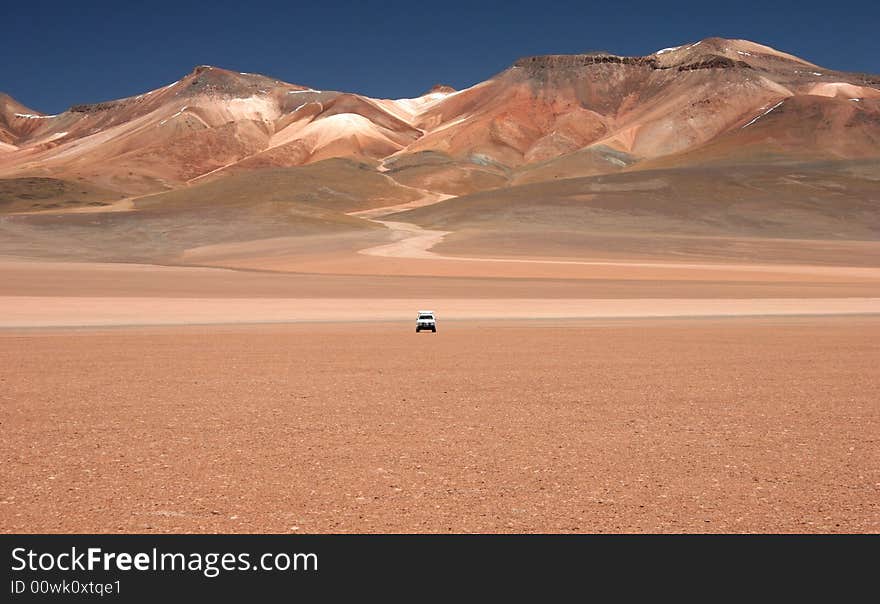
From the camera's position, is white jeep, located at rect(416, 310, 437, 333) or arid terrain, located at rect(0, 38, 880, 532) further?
white jeep, located at rect(416, 310, 437, 333)

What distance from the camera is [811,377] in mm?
18484

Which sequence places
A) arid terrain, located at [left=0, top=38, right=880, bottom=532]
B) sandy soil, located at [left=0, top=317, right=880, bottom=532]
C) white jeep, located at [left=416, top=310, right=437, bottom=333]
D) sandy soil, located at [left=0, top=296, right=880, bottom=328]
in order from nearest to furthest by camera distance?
sandy soil, located at [left=0, top=317, right=880, bottom=532]
arid terrain, located at [left=0, top=38, right=880, bottom=532]
white jeep, located at [left=416, top=310, right=437, bottom=333]
sandy soil, located at [left=0, top=296, right=880, bottom=328]

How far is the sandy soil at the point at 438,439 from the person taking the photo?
909 centimetres

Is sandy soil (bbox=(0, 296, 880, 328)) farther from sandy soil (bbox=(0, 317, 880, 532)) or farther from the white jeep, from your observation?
sandy soil (bbox=(0, 317, 880, 532))

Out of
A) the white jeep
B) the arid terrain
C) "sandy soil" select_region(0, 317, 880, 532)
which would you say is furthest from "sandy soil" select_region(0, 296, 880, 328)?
"sandy soil" select_region(0, 317, 880, 532)

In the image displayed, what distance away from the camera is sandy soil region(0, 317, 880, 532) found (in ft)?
29.8

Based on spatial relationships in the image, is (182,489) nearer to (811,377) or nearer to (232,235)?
(811,377)

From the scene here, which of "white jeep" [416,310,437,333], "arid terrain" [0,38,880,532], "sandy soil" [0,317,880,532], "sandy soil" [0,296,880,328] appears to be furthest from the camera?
"sandy soil" [0,296,880,328]

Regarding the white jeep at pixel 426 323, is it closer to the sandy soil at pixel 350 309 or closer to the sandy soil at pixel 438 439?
the sandy soil at pixel 438 439
